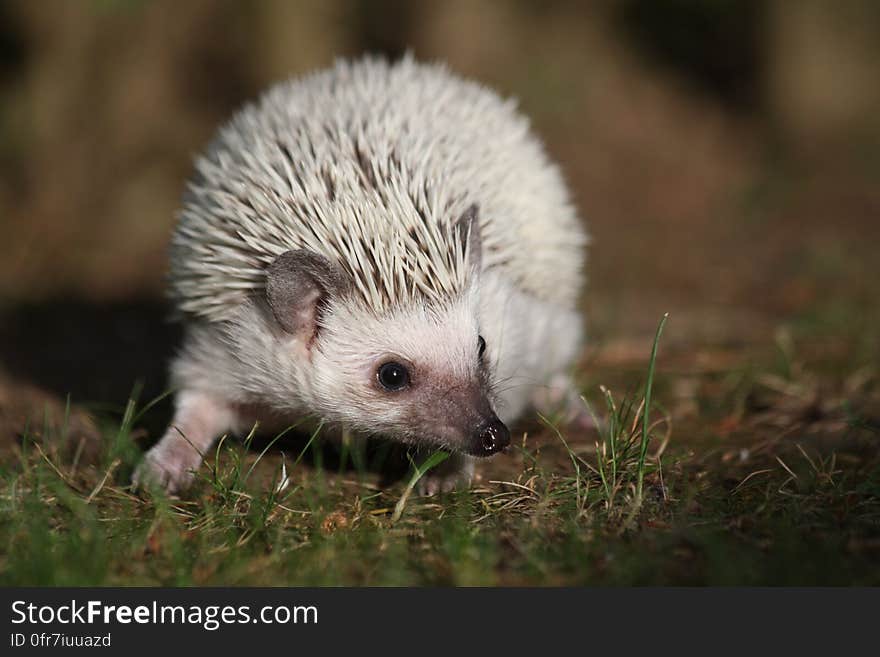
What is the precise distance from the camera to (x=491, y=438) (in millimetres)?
3156

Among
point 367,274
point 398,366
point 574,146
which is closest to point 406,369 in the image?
point 398,366

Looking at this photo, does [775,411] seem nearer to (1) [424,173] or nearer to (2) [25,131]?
(1) [424,173]

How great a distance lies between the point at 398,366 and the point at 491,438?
44 cm

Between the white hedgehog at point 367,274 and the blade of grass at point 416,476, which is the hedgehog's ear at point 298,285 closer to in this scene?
the white hedgehog at point 367,274

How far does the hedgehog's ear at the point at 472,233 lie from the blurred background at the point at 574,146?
5.48 ft

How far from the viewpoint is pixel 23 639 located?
254 centimetres

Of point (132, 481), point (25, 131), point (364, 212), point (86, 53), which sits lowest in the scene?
point (132, 481)

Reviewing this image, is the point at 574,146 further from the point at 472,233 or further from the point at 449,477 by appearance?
the point at 449,477

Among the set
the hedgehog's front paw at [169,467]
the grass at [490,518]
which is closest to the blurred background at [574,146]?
the hedgehog's front paw at [169,467]

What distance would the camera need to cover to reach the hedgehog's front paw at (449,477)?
335cm

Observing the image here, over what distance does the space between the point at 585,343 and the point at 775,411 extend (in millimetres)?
1352

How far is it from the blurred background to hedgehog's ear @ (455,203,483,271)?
5.48ft

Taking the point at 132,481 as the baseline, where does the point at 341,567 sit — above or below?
below

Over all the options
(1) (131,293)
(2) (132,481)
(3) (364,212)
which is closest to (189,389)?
(2) (132,481)
